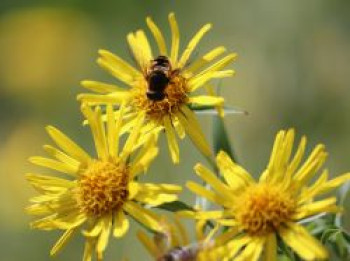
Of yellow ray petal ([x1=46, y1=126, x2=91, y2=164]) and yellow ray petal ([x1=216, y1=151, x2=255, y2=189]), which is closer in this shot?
yellow ray petal ([x1=216, y1=151, x2=255, y2=189])

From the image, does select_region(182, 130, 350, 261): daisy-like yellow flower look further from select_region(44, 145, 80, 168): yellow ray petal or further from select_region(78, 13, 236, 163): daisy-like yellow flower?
select_region(44, 145, 80, 168): yellow ray petal

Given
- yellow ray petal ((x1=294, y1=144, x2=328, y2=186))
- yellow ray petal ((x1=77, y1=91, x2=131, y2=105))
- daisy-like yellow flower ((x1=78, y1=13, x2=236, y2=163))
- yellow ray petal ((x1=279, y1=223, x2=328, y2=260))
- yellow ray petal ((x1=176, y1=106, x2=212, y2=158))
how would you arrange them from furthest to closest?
yellow ray petal ((x1=77, y1=91, x2=131, y2=105))
daisy-like yellow flower ((x1=78, y1=13, x2=236, y2=163))
yellow ray petal ((x1=176, y1=106, x2=212, y2=158))
yellow ray petal ((x1=294, y1=144, x2=328, y2=186))
yellow ray petal ((x1=279, y1=223, x2=328, y2=260))

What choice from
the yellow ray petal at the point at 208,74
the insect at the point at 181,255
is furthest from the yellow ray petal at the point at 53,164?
the insect at the point at 181,255

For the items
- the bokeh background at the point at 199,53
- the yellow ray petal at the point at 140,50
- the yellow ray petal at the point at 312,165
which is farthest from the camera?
the bokeh background at the point at 199,53

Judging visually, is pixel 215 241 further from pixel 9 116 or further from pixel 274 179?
pixel 9 116

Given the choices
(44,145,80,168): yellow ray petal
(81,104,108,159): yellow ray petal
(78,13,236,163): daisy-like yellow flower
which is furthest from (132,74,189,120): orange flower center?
(44,145,80,168): yellow ray petal

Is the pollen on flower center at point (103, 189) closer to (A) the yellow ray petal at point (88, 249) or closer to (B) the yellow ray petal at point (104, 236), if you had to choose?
(B) the yellow ray petal at point (104, 236)

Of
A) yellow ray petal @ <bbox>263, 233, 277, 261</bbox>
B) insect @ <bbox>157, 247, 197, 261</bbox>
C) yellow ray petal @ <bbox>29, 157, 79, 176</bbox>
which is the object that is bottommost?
yellow ray petal @ <bbox>263, 233, 277, 261</bbox>

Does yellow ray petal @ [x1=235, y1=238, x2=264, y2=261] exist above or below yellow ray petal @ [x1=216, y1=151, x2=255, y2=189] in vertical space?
below
